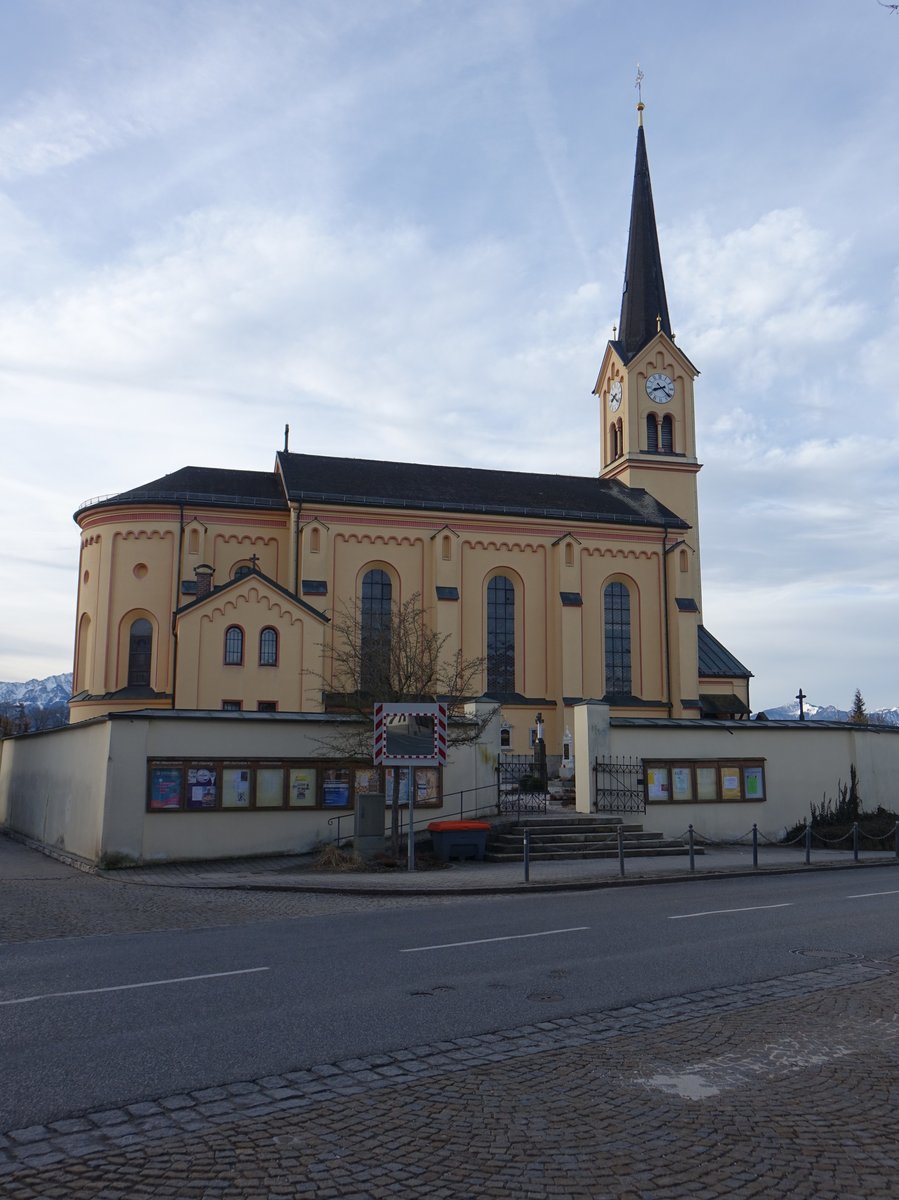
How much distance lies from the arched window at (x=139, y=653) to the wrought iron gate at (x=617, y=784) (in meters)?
21.9

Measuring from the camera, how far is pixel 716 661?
160 ft

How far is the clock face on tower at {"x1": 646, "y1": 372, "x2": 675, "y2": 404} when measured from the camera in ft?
174

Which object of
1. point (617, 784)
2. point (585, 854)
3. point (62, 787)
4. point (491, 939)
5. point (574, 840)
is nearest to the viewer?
point (491, 939)

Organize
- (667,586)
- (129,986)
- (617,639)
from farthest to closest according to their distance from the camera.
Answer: (667,586) < (617,639) < (129,986)

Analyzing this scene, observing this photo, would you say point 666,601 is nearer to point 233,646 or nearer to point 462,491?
point 462,491

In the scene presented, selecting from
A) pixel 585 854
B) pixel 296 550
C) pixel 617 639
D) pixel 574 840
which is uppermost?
pixel 296 550

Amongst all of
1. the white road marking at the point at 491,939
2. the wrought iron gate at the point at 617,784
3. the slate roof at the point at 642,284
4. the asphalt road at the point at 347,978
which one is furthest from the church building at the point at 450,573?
the white road marking at the point at 491,939

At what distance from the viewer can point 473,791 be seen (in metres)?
23.8

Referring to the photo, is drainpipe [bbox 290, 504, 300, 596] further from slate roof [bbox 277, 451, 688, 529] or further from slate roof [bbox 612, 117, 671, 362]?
slate roof [bbox 612, 117, 671, 362]

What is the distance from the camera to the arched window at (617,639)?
4538 centimetres

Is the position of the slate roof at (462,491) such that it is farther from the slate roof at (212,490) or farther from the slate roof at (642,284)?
the slate roof at (642,284)

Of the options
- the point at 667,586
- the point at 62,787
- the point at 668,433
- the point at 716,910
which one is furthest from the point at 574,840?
the point at 668,433

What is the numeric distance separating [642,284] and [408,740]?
41.5 m

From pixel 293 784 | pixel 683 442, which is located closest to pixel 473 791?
pixel 293 784
